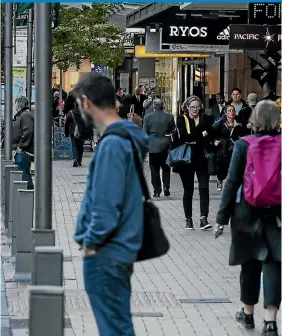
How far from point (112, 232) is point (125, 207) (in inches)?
6.5

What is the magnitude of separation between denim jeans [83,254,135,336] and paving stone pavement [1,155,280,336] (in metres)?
2.41

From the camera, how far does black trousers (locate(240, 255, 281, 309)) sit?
790 centimetres

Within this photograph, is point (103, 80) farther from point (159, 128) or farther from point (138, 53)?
point (138, 53)

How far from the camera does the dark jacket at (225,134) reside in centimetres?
1636

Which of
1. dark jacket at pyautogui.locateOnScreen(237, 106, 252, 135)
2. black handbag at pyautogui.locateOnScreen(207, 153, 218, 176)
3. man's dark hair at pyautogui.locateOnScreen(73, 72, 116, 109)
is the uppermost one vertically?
man's dark hair at pyautogui.locateOnScreen(73, 72, 116, 109)

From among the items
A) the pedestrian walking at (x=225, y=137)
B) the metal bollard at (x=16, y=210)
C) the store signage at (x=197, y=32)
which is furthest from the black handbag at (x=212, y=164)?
the store signage at (x=197, y=32)

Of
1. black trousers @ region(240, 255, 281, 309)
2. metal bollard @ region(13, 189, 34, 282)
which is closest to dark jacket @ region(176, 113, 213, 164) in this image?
metal bollard @ region(13, 189, 34, 282)

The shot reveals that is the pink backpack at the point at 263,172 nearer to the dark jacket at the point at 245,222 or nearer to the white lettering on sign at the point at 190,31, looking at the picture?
the dark jacket at the point at 245,222

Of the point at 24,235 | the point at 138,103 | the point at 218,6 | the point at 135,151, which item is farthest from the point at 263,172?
the point at 138,103

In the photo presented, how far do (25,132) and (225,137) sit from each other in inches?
121

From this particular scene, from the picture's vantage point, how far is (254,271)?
26.9ft

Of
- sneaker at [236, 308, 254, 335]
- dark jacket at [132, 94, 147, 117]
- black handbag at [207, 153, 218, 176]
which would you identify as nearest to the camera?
sneaker at [236, 308, 254, 335]

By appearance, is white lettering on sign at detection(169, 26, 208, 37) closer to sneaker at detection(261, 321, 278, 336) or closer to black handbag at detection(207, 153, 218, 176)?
black handbag at detection(207, 153, 218, 176)

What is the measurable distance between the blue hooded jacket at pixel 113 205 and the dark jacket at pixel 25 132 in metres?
10.2
